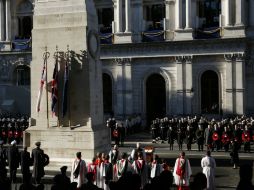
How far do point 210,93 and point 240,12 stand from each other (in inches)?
289

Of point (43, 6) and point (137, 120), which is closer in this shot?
point (43, 6)

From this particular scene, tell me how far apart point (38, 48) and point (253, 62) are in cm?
2399

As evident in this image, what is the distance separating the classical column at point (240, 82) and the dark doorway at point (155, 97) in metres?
6.73

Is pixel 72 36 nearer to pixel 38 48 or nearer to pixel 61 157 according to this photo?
pixel 38 48

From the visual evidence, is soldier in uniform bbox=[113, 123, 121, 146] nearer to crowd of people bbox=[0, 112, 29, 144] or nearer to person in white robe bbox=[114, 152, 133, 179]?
crowd of people bbox=[0, 112, 29, 144]

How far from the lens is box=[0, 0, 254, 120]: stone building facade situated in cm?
4116

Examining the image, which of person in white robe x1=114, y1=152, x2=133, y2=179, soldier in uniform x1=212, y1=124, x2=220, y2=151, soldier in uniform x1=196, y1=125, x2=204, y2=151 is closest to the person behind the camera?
person in white robe x1=114, y1=152, x2=133, y2=179

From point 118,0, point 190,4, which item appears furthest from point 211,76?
point 118,0

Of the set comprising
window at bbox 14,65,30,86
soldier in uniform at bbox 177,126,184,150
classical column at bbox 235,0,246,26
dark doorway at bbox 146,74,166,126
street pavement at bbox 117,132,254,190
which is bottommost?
street pavement at bbox 117,132,254,190

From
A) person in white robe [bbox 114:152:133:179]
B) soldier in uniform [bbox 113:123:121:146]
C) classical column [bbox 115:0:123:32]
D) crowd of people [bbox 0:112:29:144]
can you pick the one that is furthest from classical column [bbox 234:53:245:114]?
person in white robe [bbox 114:152:133:179]

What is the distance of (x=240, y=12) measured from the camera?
40812mm

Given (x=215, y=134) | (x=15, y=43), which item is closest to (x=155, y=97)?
(x=215, y=134)

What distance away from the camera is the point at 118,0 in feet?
147

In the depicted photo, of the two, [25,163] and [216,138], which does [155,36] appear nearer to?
[216,138]
